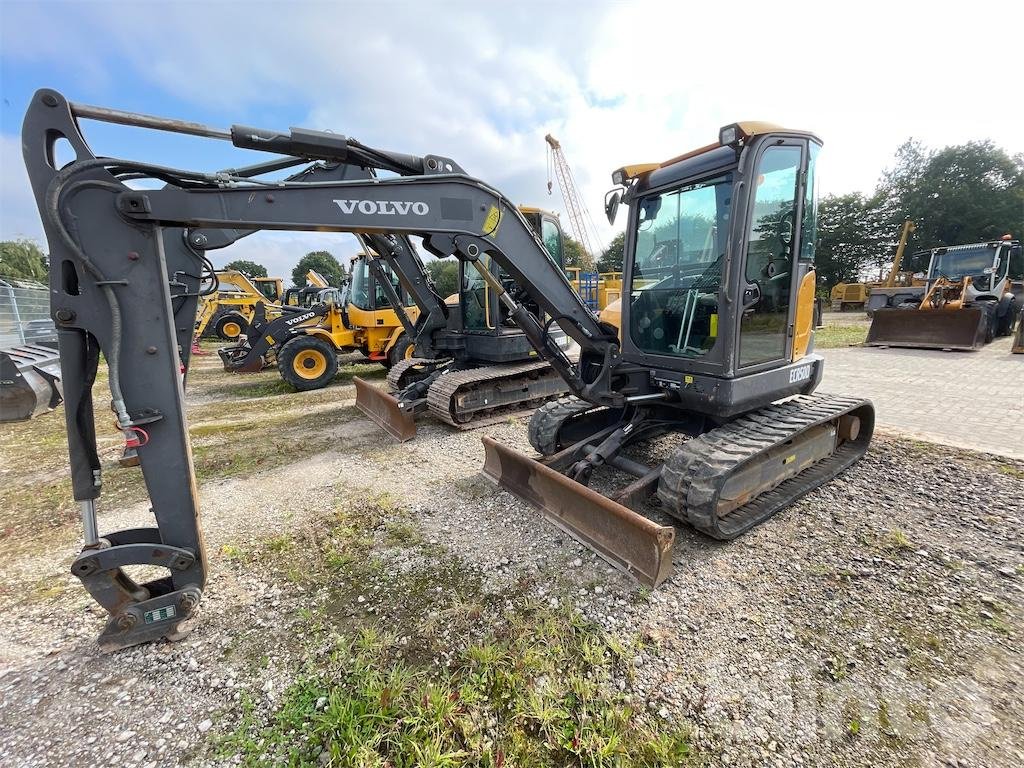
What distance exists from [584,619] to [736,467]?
4.82 feet

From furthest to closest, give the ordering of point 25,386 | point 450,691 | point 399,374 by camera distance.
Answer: point 399,374, point 25,386, point 450,691

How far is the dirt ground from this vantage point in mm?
1923

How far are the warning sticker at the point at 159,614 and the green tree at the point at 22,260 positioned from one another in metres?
48.7

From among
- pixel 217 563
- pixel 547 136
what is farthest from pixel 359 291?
pixel 547 136

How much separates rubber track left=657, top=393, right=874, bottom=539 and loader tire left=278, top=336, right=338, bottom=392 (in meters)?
8.02

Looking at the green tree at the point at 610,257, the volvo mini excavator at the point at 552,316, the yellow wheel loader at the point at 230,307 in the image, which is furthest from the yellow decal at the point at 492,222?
the green tree at the point at 610,257

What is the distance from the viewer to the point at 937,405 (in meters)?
6.18

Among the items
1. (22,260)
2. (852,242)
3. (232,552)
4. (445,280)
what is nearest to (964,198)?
(852,242)

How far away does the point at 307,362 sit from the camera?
9.39 meters

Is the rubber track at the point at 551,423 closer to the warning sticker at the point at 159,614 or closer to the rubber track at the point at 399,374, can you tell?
the warning sticker at the point at 159,614

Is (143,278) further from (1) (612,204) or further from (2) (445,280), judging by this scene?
(2) (445,280)

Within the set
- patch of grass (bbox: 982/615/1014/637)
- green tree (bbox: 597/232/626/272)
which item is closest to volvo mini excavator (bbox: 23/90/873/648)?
patch of grass (bbox: 982/615/1014/637)

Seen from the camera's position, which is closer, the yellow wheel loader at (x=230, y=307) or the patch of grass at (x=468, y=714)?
the patch of grass at (x=468, y=714)

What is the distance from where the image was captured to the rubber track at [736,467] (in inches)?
120
